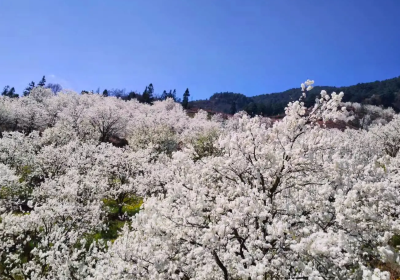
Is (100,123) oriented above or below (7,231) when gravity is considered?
above

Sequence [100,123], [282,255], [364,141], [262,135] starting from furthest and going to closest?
[100,123]
[364,141]
[262,135]
[282,255]

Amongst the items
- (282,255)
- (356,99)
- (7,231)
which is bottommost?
(7,231)

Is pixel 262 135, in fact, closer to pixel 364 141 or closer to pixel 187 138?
pixel 187 138

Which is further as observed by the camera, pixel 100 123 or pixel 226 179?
pixel 100 123

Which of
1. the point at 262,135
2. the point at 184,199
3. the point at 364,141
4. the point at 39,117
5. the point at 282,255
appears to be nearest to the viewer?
the point at 282,255

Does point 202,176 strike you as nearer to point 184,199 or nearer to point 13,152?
point 184,199

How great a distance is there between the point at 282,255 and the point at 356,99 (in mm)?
193133

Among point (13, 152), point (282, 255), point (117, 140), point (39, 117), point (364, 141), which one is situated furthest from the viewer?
point (117, 140)

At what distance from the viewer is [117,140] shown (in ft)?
238

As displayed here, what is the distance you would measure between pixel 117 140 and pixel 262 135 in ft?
221

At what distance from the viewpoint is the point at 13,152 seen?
91.8ft

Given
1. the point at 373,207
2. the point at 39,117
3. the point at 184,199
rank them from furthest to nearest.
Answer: the point at 39,117 < the point at 184,199 < the point at 373,207

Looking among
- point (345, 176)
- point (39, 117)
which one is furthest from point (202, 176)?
point (39, 117)

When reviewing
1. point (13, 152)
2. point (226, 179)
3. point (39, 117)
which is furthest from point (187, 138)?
point (226, 179)
